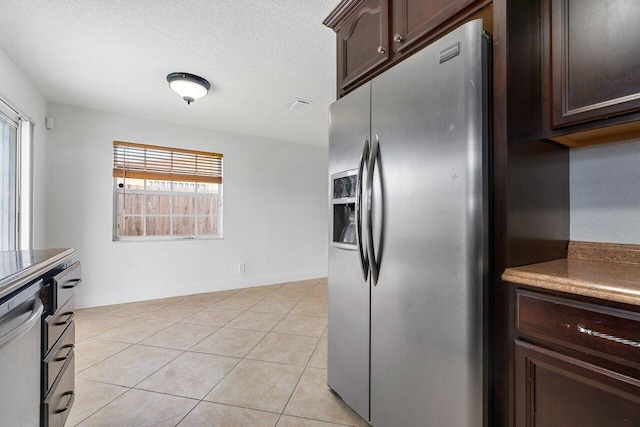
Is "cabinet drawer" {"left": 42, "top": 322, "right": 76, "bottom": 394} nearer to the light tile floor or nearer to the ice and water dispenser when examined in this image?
the light tile floor

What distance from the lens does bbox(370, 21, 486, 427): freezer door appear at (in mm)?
1009

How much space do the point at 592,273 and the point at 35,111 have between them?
14.8 feet

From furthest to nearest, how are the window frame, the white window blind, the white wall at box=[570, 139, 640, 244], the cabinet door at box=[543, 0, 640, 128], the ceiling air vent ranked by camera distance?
the white window blind
the ceiling air vent
the window frame
the white wall at box=[570, 139, 640, 244]
the cabinet door at box=[543, 0, 640, 128]

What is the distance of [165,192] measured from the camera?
412 cm

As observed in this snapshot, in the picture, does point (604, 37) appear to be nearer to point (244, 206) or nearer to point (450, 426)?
point (450, 426)

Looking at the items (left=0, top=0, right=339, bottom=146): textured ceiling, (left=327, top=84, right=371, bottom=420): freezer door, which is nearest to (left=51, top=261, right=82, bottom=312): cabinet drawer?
(left=327, top=84, right=371, bottom=420): freezer door

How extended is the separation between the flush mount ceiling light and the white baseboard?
2646 millimetres

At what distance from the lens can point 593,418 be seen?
0.81m

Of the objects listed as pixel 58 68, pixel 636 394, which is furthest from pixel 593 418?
pixel 58 68

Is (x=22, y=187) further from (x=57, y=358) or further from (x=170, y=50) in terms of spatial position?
(x=57, y=358)

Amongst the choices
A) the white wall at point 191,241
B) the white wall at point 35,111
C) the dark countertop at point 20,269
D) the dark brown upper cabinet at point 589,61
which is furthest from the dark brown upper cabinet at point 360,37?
the white wall at point 191,241

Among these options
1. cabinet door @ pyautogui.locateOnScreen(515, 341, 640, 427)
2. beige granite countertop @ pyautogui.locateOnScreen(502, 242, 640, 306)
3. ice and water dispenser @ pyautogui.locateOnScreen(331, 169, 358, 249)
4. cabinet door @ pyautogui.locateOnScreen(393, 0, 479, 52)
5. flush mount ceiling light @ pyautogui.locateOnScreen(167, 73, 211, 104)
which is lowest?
cabinet door @ pyautogui.locateOnScreen(515, 341, 640, 427)

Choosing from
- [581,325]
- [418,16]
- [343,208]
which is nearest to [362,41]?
[418,16]

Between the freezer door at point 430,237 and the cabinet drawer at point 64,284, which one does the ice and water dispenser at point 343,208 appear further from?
the cabinet drawer at point 64,284
